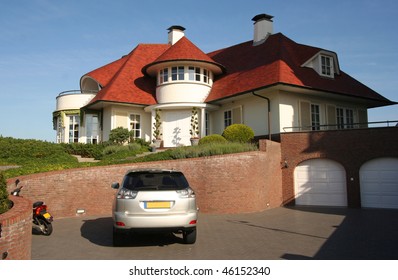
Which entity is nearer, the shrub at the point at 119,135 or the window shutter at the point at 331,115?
the window shutter at the point at 331,115

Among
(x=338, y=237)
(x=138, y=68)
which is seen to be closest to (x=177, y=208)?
(x=338, y=237)

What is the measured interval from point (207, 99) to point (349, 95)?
9.07m

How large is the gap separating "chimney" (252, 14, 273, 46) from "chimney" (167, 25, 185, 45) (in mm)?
7225

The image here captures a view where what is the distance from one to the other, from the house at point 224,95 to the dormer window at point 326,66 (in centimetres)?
6

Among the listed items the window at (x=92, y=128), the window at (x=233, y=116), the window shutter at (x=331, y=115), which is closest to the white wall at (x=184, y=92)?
the window at (x=233, y=116)

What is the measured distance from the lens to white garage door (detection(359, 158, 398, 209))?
15594 mm

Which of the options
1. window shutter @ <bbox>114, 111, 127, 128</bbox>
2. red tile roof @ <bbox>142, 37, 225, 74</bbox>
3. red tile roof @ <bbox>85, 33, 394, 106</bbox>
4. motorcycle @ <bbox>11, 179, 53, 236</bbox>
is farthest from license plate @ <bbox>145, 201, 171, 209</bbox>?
window shutter @ <bbox>114, 111, 127, 128</bbox>

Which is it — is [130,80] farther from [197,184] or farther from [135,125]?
[197,184]

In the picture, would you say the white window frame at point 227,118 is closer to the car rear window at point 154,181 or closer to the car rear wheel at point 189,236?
the car rear window at point 154,181

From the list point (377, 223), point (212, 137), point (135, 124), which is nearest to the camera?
point (377, 223)

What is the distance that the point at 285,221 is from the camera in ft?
39.7

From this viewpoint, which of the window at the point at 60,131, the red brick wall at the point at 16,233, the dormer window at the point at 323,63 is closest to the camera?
the red brick wall at the point at 16,233

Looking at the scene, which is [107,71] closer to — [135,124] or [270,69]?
[135,124]

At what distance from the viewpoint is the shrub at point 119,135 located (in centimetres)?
2338
